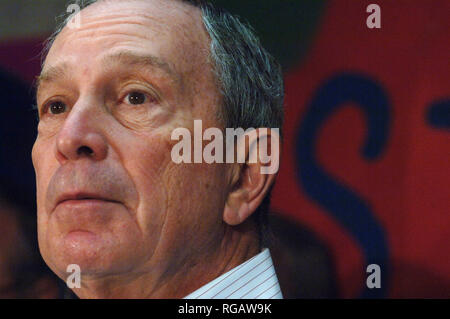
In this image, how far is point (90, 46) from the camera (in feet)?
6.02

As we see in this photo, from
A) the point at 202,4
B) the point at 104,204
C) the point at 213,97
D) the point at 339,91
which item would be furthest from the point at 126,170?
the point at 339,91

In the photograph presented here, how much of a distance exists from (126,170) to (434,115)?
1.46 m

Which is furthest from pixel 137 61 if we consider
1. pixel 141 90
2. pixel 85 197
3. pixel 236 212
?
pixel 236 212

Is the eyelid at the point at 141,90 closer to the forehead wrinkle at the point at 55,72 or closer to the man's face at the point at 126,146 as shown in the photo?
the man's face at the point at 126,146

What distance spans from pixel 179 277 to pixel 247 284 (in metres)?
0.19

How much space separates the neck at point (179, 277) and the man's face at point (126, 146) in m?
0.02

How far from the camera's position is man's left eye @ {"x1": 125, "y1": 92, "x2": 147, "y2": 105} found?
1.82 m

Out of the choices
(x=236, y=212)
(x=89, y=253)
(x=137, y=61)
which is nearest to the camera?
(x=89, y=253)

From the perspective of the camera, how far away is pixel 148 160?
1759 mm

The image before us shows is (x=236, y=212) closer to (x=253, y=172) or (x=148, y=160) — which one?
(x=253, y=172)

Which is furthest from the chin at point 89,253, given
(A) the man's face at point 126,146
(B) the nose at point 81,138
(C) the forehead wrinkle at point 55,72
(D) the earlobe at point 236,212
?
(C) the forehead wrinkle at point 55,72

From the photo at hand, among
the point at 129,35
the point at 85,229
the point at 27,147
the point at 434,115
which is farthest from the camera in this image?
the point at 27,147

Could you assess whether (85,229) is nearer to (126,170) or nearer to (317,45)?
(126,170)

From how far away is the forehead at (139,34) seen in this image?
5.96 feet
